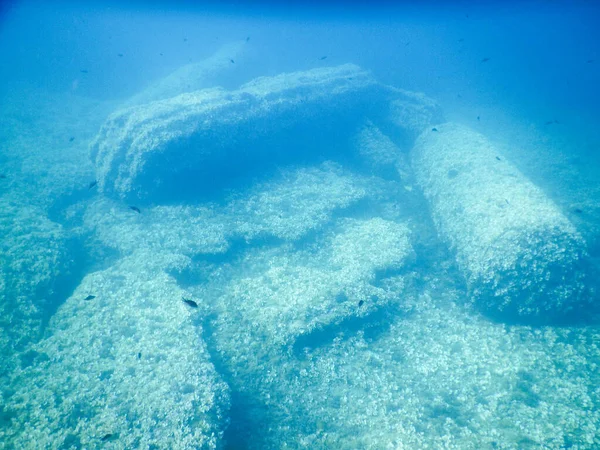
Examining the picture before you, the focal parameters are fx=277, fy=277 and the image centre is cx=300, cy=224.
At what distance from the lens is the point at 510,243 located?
1018 cm

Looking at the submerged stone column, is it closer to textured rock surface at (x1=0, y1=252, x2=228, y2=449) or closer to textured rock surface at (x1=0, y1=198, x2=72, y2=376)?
textured rock surface at (x1=0, y1=252, x2=228, y2=449)

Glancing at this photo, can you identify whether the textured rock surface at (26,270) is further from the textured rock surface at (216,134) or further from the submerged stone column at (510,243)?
the submerged stone column at (510,243)

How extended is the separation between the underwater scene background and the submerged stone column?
0.07 meters

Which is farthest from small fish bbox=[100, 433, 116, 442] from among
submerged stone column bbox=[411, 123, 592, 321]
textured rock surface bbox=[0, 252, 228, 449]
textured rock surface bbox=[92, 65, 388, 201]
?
submerged stone column bbox=[411, 123, 592, 321]

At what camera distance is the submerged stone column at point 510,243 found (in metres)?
9.66

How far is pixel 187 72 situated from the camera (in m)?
Answer: 31.3

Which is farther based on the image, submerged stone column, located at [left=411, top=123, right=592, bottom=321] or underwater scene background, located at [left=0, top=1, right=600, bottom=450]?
submerged stone column, located at [left=411, top=123, right=592, bottom=321]

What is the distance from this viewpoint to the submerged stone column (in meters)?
9.66

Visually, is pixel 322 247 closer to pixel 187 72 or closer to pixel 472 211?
pixel 472 211

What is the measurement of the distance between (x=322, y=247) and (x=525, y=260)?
7.79 m

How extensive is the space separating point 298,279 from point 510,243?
8056 millimetres

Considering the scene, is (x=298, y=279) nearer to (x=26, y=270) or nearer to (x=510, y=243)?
(x=510, y=243)

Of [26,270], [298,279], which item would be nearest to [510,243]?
[298,279]

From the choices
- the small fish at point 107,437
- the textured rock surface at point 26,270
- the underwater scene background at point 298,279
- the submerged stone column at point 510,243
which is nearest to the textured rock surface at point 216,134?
the underwater scene background at point 298,279
